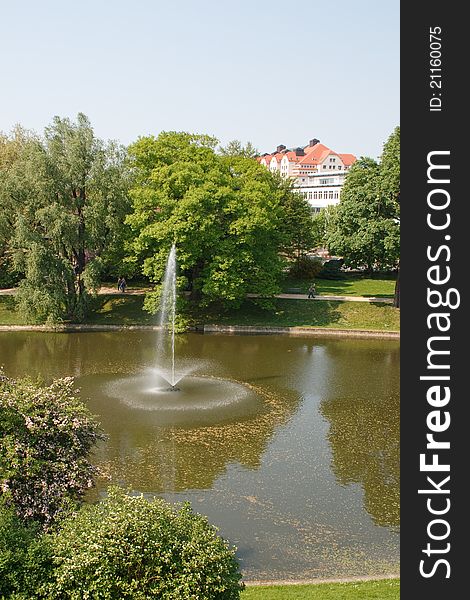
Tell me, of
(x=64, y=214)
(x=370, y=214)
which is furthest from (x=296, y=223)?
(x=64, y=214)

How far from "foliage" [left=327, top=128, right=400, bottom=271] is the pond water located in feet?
32.8

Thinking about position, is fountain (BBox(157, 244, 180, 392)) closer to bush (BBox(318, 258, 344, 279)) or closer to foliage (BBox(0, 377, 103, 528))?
bush (BBox(318, 258, 344, 279))

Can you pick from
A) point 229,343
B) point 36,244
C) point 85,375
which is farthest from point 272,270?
point 85,375

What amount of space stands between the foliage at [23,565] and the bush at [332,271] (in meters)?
50.3

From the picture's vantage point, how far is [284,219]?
A: 60281 millimetres

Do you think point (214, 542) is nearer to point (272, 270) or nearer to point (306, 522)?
point (306, 522)

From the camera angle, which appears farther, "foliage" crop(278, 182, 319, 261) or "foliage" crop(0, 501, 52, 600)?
"foliage" crop(278, 182, 319, 261)

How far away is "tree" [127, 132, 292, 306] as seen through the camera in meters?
42.2

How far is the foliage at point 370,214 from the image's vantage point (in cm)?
4600

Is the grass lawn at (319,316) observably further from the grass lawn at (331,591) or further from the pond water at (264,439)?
the grass lawn at (331,591)

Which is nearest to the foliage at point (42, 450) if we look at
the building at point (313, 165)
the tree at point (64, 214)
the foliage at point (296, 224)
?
the tree at point (64, 214)

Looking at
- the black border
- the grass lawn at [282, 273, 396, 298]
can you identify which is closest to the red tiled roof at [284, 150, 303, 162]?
the grass lawn at [282, 273, 396, 298]

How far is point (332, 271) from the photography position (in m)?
60.6

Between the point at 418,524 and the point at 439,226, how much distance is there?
3885 mm
